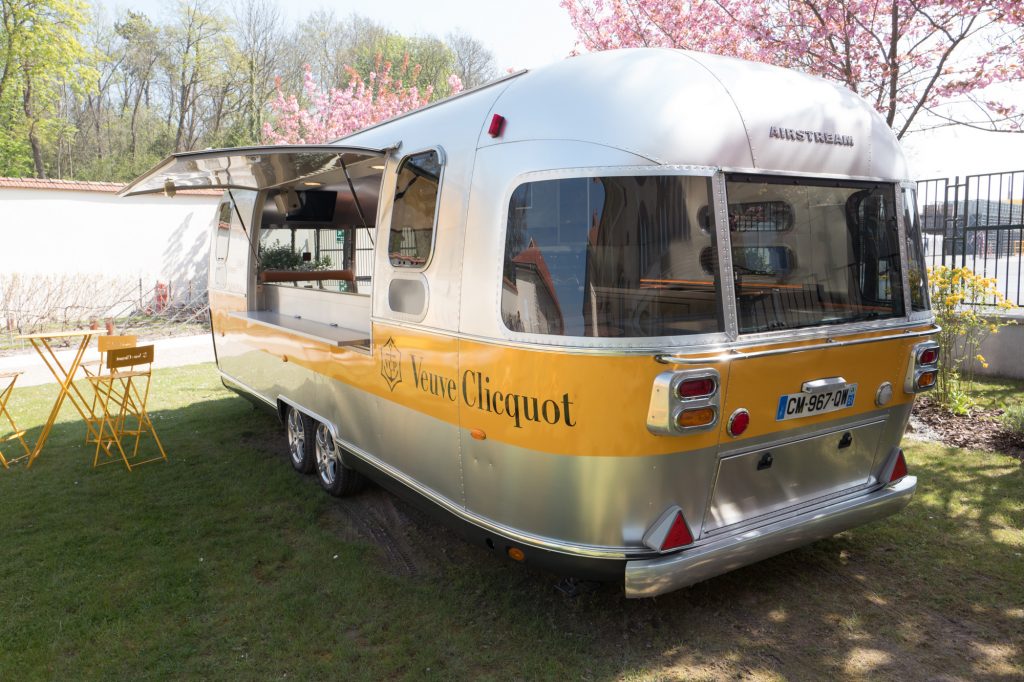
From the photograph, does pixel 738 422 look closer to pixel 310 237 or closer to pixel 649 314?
pixel 649 314

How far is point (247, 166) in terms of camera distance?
4.89 meters

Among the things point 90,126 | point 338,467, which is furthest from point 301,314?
point 90,126

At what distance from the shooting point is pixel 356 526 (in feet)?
16.0

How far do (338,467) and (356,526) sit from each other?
556mm

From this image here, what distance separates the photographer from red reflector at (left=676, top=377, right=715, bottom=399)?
2.93m

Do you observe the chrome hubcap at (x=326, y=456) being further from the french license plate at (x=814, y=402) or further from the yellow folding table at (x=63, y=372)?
the french license plate at (x=814, y=402)

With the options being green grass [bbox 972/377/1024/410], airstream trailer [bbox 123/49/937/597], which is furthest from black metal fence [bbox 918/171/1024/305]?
airstream trailer [bbox 123/49/937/597]

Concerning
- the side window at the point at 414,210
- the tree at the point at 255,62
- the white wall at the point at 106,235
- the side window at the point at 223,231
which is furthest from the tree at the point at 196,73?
the side window at the point at 414,210

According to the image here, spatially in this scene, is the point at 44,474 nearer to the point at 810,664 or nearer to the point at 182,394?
the point at 182,394

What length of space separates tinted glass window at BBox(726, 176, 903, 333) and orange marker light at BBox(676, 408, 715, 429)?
42cm

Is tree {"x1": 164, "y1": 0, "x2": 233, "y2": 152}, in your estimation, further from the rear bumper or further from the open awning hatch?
the rear bumper

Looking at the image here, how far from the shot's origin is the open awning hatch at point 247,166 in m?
4.27

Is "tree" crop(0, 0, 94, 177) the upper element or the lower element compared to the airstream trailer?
upper

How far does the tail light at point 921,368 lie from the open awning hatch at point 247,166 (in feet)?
10.4
